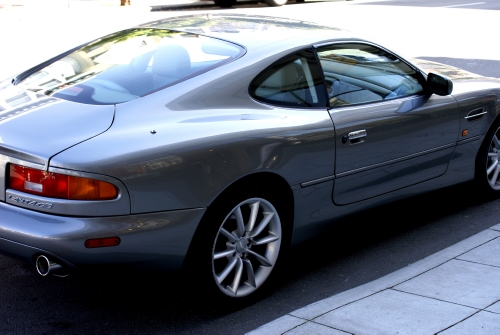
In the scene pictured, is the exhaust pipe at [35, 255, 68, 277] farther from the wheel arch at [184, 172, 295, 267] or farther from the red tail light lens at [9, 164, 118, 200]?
the wheel arch at [184, 172, 295, 267]

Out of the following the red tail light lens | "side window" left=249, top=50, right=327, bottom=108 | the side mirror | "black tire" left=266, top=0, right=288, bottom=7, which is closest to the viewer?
the red tail light lens

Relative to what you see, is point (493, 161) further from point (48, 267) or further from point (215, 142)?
point (48, 267)

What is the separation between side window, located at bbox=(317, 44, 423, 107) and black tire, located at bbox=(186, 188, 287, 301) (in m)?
0.84

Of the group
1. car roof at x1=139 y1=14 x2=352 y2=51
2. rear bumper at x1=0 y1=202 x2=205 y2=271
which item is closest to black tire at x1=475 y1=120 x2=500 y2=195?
car roof at x1=139 y1=14 x2=352 y2=51

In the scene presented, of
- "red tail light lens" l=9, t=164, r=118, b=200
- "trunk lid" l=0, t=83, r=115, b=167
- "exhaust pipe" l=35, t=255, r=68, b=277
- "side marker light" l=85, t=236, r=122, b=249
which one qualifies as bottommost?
"exhaust pipe" l=35, t=255, r=68, b=277

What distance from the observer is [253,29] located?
14.8 ft

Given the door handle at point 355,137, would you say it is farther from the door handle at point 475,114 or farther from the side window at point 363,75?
the door handle at point 475,114

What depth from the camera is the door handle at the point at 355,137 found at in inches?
164

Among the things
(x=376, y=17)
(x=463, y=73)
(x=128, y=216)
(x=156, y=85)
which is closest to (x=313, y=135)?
(x=156, y=85)

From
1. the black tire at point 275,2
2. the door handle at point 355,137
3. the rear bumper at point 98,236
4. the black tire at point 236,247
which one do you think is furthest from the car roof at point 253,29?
the black tire at point 275,2

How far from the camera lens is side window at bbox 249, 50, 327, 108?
4012 mm

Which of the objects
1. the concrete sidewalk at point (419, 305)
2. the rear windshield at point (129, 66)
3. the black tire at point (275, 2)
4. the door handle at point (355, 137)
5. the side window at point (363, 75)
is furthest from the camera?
the black tire at point (275, 2)

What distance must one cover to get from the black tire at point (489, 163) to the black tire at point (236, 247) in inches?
84.1

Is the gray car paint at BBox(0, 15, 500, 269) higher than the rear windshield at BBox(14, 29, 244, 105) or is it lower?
lower
